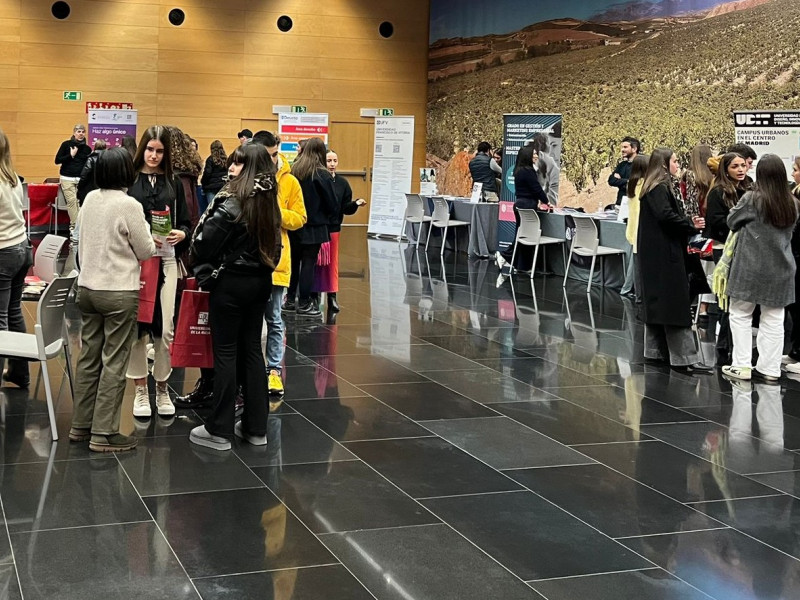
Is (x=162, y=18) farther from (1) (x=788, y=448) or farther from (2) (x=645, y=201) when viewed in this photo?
(1) (x=788, y=448)

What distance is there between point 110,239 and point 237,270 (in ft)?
1.84

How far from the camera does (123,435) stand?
16.0 ft

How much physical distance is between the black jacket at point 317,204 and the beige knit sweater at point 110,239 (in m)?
3.56

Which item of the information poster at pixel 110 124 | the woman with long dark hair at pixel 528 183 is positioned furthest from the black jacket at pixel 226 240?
the information poster at pixel 110 124

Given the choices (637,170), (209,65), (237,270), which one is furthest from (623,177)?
(209,65)

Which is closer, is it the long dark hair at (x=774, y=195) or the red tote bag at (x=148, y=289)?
the red tote bag at (x=148, y=289)

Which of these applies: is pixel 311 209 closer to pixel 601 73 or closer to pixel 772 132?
pixel 772 132

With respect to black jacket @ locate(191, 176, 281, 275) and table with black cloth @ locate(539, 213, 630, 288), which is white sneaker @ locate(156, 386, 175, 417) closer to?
black jacket @ locate(191, 176, 281, 275)

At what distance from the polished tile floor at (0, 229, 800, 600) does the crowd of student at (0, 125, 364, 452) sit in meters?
0.21

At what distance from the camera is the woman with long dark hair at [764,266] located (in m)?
6.38

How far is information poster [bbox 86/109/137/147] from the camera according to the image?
51.6 feet

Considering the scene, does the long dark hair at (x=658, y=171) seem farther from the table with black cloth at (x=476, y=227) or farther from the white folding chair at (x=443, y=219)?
the white folding chair at (x=443, y=219)

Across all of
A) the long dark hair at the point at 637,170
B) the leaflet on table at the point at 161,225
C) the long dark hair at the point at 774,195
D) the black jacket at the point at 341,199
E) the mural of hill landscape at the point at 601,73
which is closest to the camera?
the leaflet on table at the point at 161,225

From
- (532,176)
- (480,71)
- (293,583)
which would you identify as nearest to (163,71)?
(480,71)
